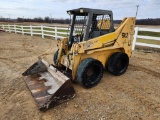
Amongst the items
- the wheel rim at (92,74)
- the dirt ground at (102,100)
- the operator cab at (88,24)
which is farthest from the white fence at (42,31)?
the wheel rim at (92,74)

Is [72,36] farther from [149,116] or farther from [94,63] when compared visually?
[149,116]

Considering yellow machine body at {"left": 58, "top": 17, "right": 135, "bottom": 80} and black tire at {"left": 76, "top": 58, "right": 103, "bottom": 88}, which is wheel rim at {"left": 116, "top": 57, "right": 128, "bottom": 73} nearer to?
yellow machine body at {"left": 58, "top": 17, "right": 135, "bottom": 80}

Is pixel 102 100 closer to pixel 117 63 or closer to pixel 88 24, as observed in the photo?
pixel 117 63

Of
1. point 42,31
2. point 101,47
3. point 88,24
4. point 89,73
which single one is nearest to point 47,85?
point 89,73

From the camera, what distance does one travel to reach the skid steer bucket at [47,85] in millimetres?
4023

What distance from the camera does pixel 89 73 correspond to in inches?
202

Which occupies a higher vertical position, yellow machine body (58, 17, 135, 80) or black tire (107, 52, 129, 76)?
yellow machine body (58, 17, 135, 80)

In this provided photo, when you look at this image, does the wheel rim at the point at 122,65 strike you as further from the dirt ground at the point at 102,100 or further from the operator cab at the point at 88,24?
the operator cab at the point at 88,24

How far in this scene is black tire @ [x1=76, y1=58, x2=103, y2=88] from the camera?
4.73 m

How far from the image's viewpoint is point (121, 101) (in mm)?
4344

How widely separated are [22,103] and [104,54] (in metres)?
2.77

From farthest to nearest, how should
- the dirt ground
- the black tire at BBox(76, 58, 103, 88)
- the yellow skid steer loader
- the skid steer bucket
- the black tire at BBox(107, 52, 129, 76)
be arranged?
the black tire at BBox(107, 52, 129, 76)
the black tire at BBox(76, 58, 103, 88)
the yellow skid steer loader
the skid steer bucket
the dirt ground

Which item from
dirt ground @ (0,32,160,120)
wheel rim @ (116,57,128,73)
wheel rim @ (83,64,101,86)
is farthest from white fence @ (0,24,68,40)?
wheel rim @ (83,64,101,86)

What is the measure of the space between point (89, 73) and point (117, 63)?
3.84 ft
